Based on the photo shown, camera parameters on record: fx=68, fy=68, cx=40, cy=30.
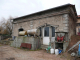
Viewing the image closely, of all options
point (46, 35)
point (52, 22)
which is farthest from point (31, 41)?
point (52, 22)

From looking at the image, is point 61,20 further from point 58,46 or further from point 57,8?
point 58,46

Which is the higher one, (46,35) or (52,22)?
(52,22)

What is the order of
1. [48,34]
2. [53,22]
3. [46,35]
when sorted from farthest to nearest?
[46,35] < [48,34] < [53,22]

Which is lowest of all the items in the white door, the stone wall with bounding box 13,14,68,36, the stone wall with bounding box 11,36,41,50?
the stone wall with bounding box 11,36,41,50

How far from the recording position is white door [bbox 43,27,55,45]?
8.37 m

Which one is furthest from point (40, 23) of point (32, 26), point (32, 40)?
point (32, 40)

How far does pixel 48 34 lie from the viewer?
8.70m

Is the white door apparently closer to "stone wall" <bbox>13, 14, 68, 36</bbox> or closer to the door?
the door

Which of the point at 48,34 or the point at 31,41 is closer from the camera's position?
the point at 31,41

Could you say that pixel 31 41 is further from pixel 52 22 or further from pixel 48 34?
pixel 52 22

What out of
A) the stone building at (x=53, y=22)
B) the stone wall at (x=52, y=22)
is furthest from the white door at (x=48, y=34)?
the stone wall at (x=52, y=22)

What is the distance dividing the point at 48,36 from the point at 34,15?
3.90 meters

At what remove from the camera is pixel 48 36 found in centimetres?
865

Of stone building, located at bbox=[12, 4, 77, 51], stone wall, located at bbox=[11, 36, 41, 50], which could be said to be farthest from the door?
stone wall, located at bbox=[11, 36, 41, 50]
